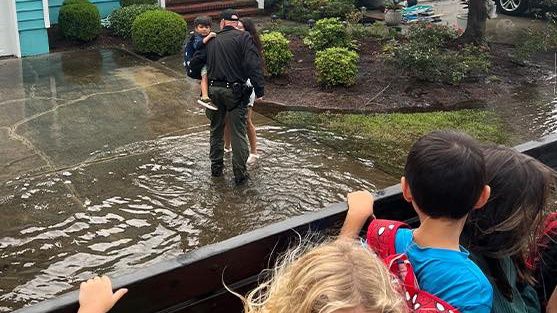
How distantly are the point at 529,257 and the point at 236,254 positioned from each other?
3.79 feet

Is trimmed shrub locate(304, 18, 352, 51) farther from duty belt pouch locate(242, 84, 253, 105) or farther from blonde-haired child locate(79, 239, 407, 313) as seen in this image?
blonde-haired child locate(79, 239, 407, 313)

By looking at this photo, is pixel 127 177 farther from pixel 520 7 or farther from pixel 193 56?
pixel 520 7

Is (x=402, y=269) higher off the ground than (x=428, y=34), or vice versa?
(x=402, y=269)

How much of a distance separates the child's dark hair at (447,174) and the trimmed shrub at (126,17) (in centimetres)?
998

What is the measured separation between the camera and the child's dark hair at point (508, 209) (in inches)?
95.9

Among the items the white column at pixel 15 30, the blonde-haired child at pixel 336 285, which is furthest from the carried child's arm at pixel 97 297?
the white column at pixel 15 30

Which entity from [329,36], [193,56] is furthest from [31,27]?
[193,56]

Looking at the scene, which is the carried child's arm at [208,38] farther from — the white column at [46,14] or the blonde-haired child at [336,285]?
the white column at [46,14]

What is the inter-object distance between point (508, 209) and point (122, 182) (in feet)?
15.1

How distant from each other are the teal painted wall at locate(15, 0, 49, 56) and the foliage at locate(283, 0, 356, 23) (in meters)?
5.20

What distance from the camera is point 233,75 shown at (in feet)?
19.8

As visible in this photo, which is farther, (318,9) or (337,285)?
(318,9)

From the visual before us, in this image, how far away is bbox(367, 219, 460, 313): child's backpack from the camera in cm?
197

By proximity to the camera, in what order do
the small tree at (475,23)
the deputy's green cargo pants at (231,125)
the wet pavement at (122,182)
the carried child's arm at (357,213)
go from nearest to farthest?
the carried child's arm at (357,213), the wet pavement at (122,182), the deputy's green cargo pants at (231,125), the small tree at (475,23)
